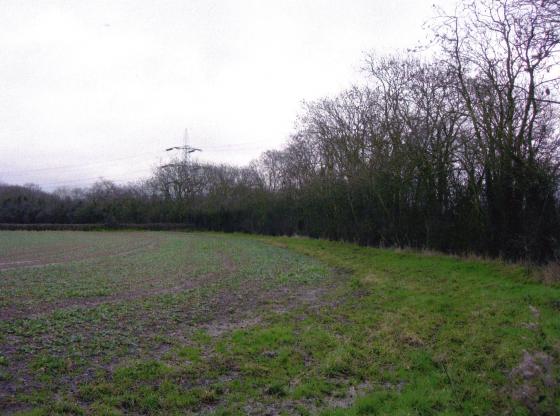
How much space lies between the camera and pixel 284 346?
24.7 feet

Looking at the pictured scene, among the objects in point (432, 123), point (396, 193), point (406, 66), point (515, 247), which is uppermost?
point (406, 66)

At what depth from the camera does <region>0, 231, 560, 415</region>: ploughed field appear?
17.0 ft

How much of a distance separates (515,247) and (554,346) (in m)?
10.9

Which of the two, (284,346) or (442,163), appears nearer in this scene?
(284,346)

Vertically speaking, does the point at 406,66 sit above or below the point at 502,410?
above

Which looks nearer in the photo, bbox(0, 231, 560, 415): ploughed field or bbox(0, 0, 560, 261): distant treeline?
bbox(0, 231, 560, 415): ploughed field

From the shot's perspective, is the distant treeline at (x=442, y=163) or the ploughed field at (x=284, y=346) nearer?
the ploughed field at (x=284, y=346)

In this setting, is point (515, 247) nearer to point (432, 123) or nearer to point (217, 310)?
point (432, 123)

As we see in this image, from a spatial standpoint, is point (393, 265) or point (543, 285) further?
point (393, 265)

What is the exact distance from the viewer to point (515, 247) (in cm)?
1641

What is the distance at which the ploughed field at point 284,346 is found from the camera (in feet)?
17.0

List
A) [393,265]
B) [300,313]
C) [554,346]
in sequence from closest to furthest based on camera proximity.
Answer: [554,346] < [300,313] < [393,265]

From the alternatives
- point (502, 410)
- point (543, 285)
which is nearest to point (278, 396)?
point (502, 410)

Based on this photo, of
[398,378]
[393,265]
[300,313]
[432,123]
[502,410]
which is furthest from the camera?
[432,123]
